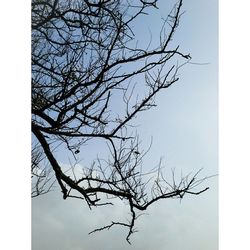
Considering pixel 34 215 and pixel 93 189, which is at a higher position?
pixel 93 189

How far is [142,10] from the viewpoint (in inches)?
74.0

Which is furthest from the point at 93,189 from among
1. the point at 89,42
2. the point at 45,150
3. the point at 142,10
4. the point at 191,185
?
the point at 142,10

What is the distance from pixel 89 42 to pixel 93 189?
56 cm
